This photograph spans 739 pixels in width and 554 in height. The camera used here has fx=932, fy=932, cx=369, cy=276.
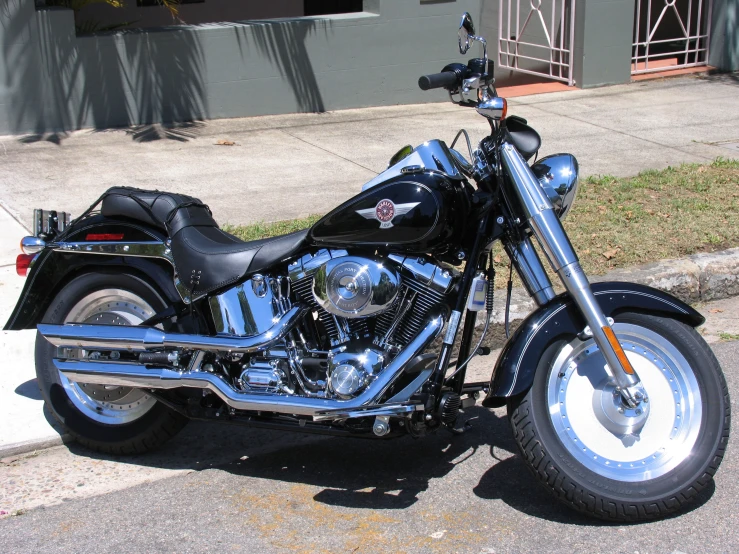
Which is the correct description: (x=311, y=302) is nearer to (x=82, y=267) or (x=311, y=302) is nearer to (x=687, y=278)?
(x=82, y=267)

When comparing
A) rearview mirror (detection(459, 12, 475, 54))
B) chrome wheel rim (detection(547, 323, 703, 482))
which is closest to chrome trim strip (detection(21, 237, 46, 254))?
rearview mirror (detection(459, 12, 475, 54))

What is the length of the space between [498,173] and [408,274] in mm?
501

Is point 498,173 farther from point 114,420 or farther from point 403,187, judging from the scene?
point 114,420

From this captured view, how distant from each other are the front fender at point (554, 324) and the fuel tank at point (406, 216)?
441 mm

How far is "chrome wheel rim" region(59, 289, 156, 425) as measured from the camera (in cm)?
400

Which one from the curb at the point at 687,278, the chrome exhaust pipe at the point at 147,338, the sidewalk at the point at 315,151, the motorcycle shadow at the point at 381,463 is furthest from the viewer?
the sidewalk at the point at 315,151

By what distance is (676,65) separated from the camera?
12.0 m

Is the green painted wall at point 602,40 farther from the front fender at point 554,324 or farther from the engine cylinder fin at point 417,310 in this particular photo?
the engine cylinder fin at point 417,310

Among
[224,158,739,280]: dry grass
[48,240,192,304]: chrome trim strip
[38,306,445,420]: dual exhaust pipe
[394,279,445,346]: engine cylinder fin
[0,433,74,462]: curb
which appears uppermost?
[48,240,192,304]: chrome trim strip

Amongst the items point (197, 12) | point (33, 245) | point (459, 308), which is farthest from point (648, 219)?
point (197, 12)

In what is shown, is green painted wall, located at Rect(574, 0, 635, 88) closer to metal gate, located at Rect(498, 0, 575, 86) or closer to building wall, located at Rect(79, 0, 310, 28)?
metal gate, located at Rect(498, 0, 575, 86)

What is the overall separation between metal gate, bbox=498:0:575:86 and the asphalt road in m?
8.24

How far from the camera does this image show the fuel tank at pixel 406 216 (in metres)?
3.38

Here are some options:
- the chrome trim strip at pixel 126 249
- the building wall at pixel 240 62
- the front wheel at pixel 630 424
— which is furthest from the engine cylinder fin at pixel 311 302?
the building wall at pixel 240 62
